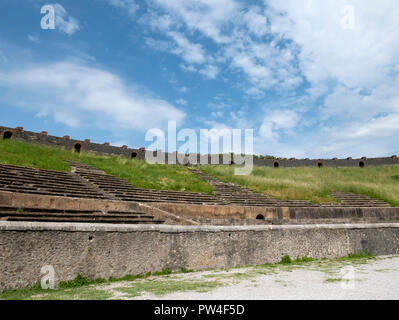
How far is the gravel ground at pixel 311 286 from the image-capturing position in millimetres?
5223

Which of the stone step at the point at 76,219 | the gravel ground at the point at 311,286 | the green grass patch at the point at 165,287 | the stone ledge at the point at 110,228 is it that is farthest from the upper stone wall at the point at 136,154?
the gravel ground at the point at 311,286

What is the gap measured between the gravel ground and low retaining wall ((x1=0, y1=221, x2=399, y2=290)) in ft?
2.65

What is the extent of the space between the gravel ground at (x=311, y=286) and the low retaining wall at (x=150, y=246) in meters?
0.81

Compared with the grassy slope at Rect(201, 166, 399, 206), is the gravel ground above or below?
below

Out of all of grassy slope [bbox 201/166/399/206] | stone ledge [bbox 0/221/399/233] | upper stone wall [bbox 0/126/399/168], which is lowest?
stone ledge [bbox 0/221/399/233]

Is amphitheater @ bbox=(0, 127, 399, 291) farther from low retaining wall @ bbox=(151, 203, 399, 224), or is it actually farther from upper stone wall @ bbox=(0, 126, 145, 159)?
upper stone wall @ bbox=(0, 126, 145, 159)

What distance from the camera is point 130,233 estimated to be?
289 inches

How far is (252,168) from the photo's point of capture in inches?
1705

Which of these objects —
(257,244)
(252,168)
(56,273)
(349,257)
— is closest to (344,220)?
(349,257)

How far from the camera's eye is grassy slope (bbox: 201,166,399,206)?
26719 millimetres

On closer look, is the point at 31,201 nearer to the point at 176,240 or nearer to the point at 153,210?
the point at 153,210

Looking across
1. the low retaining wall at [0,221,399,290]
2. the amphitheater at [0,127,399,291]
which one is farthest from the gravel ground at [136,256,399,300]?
the amphitheater at [0,127,399,291]

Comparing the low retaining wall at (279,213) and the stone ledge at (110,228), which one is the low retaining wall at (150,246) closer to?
the stone ledge at (110,228)
